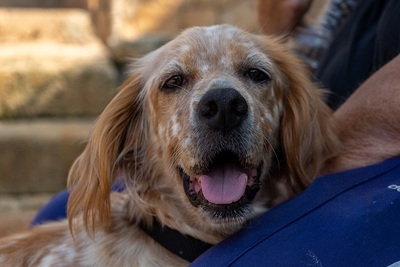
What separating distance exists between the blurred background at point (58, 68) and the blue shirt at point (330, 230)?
305 cm

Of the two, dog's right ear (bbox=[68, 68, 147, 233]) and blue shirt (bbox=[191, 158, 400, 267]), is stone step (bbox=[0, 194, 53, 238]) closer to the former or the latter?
dog's right ear (bbox=[68, 68, 147, 233])

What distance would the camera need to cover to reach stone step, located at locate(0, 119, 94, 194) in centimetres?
529

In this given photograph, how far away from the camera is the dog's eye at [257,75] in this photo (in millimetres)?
2379

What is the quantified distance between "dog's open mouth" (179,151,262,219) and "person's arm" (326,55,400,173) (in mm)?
390

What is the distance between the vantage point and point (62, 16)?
5.94 metres

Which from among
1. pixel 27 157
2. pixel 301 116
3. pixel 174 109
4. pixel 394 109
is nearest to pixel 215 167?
pixel 174 109

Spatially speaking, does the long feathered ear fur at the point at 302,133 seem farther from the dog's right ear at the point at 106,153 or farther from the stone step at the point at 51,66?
the stone step at the point at 51,66

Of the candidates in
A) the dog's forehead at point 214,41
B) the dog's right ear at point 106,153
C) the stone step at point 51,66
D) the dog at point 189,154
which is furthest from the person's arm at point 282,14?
the stone step at point 51,66

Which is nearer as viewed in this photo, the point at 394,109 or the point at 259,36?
the point at 394,109

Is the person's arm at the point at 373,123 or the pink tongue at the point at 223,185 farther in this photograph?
the person's arm at the point at 373,123

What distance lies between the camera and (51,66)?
561cm

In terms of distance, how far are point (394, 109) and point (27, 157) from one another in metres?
3.66

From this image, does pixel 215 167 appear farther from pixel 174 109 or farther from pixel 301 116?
pixel 301 116

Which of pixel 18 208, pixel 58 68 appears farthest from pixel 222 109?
pixel 58 68
